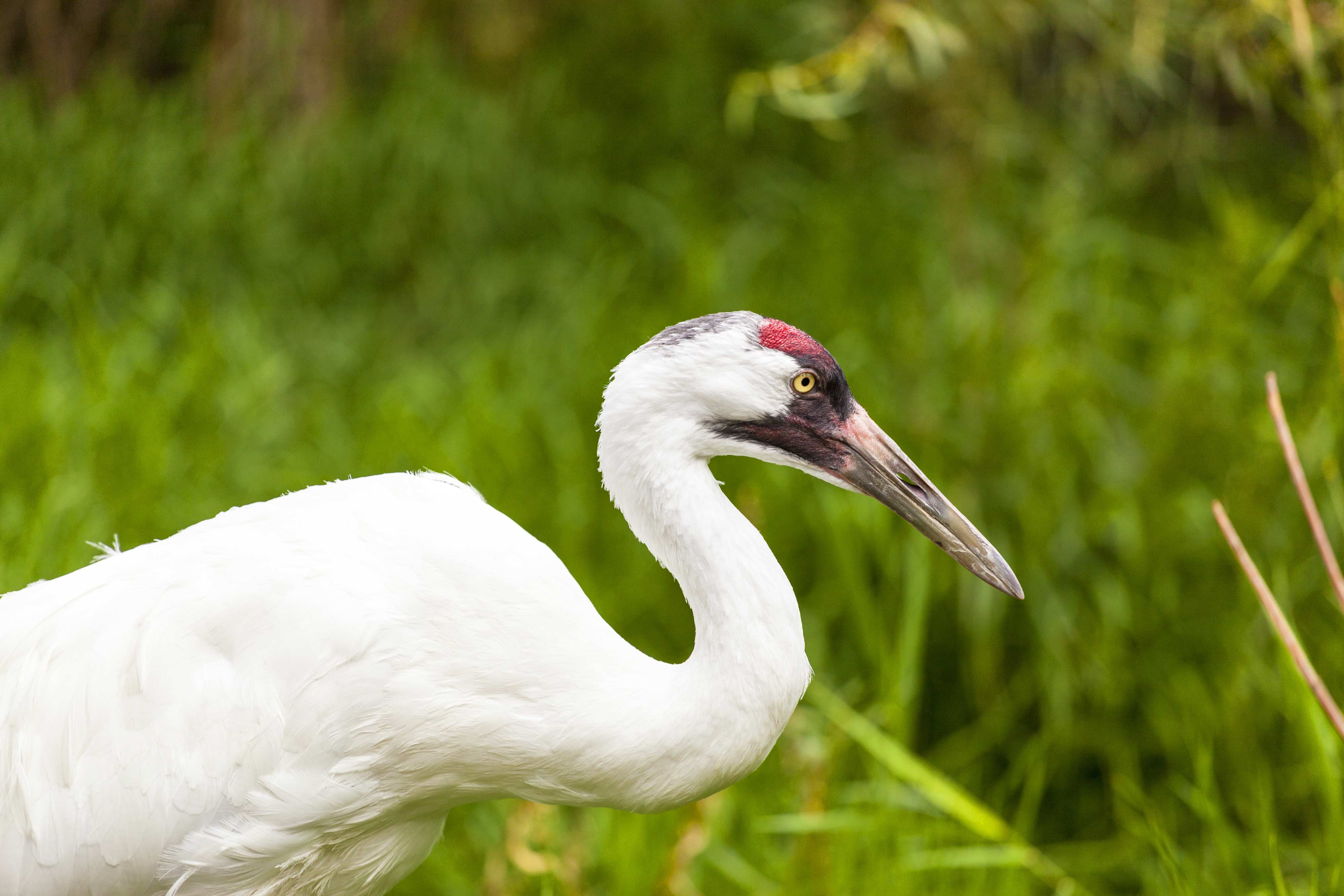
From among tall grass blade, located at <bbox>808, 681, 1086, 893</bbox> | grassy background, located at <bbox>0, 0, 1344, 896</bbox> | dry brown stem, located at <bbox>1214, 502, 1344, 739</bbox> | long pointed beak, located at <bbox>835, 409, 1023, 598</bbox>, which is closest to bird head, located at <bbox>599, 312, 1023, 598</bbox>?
long pointed beak, located at <bbox>835, 409, 1023, 598</bbox>

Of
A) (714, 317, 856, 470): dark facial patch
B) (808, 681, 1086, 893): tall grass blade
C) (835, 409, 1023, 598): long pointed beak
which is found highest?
(714, 317, 856, 470): dark facial patch

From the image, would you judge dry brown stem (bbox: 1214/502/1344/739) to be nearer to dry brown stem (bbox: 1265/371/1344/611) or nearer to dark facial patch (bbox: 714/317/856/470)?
dry brown stem (bbox: 1265/371/1344/611)

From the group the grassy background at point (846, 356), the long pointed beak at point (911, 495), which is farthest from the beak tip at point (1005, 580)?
the grassy background at point (846, 356)

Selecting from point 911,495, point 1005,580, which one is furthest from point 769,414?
point 1005,580

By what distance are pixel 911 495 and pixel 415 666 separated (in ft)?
2.97

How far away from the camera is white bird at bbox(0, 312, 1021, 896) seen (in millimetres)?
2084

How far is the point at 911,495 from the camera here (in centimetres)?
223

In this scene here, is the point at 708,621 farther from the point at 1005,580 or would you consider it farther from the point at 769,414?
the point at 1005,580

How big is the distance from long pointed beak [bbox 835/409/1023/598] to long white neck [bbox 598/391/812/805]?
0.76 feet

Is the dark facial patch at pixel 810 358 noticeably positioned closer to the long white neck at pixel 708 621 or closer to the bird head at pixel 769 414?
the bird head at pixel 769 414

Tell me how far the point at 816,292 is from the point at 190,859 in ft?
13.4

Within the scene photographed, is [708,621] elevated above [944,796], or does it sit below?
above

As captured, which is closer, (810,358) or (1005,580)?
(810,358)

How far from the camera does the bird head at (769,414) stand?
209 cm
